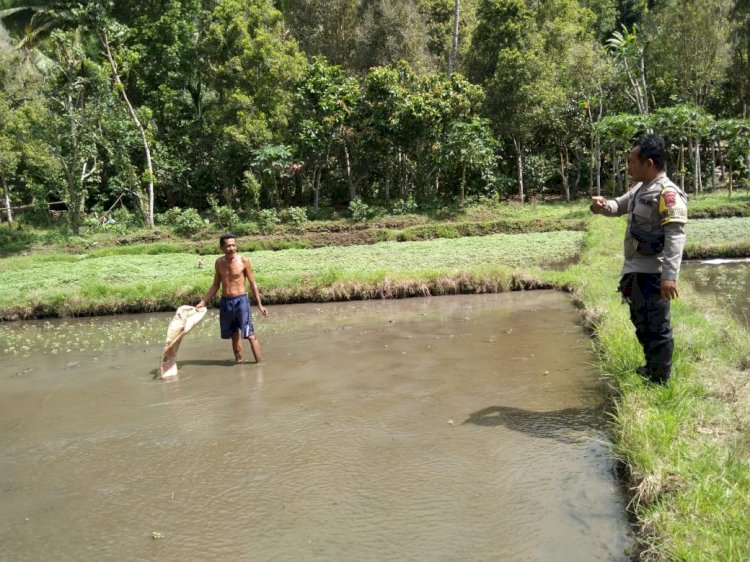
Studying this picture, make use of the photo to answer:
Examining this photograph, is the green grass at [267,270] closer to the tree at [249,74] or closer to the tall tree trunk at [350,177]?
the tall tree trunk at [350,177]

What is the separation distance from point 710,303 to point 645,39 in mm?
21226

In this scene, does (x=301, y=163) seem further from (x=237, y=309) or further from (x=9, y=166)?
(x=237, y=309)

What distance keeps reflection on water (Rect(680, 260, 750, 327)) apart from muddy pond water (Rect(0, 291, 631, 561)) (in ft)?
8.28

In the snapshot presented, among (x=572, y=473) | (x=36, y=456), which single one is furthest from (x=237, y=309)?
(x=572, y=473)

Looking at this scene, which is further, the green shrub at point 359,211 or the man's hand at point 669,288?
the green shrub at point 359,211

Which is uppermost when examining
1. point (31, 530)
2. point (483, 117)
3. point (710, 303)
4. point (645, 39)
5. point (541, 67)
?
point (645, 39)

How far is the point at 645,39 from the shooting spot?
83.2 ft

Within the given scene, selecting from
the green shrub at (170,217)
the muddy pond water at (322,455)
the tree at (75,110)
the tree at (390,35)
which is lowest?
the muddy pond water at (322,455)

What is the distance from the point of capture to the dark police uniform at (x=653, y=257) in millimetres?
4164

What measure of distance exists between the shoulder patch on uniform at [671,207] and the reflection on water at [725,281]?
13.0 feet

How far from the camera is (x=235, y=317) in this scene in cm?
722

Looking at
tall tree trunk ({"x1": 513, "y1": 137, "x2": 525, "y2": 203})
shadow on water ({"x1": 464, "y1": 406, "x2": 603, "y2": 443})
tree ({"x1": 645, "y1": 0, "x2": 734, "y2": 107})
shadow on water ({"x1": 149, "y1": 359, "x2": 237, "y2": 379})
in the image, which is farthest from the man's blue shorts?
tree ({"x1": 645, "y1": 0, "x2": 734, "y2": 107})

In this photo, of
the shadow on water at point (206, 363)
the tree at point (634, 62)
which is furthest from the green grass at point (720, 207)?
the shadow on water at point (206, 363)

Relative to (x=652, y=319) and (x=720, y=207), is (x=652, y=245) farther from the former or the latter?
(x=720, y=207)
